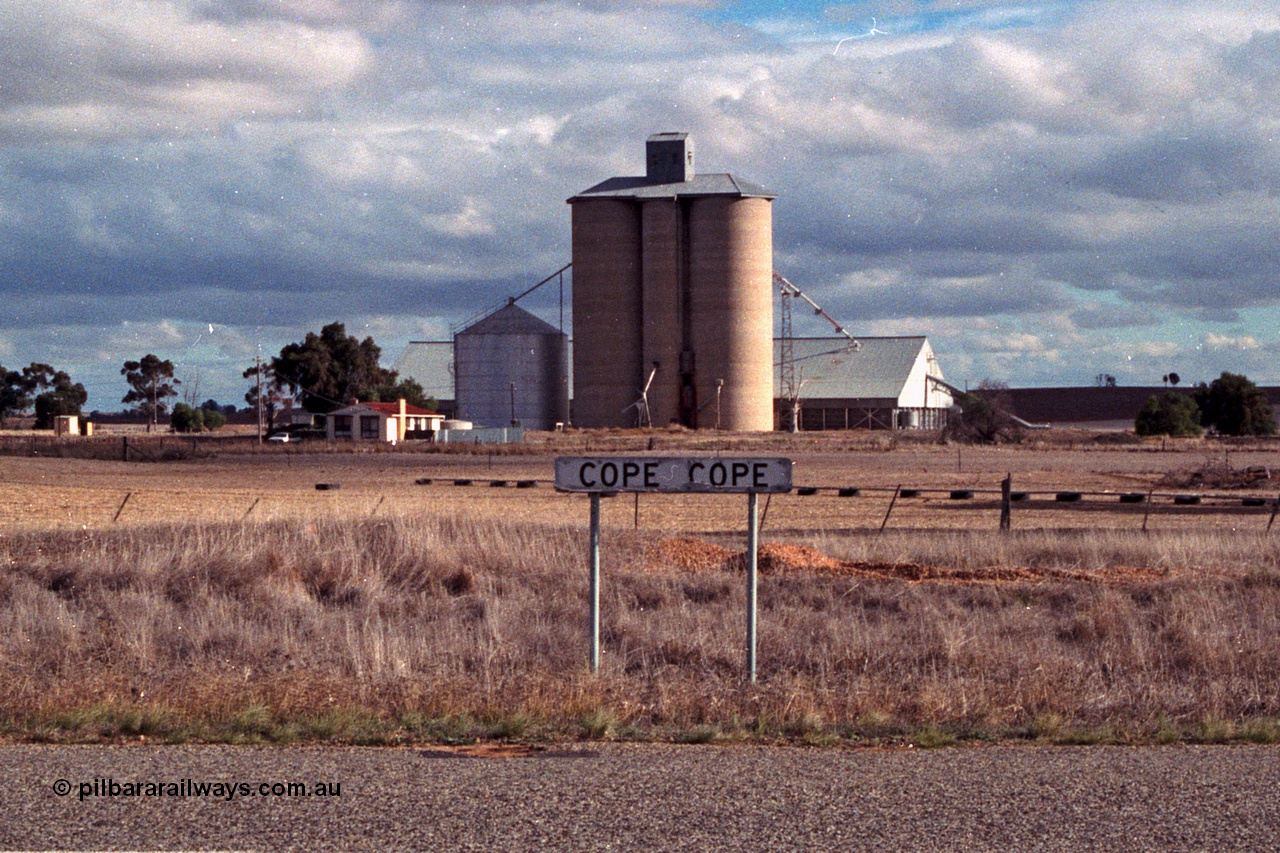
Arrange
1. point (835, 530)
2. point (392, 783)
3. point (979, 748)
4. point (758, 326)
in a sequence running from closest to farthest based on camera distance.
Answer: point (392, 783)
point (979, 748)
point (835, 530)
point (758, 326)

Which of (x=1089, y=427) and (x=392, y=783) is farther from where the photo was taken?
(x=1089, y=427)

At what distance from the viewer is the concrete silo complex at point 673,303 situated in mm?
93562

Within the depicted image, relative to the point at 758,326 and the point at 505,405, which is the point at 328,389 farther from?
the point at 758,326

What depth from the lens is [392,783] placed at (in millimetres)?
7160

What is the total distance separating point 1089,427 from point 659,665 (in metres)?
155

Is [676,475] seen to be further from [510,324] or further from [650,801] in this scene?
[510,324]

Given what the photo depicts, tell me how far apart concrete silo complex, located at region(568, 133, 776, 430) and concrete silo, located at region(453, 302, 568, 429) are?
27.4 feet

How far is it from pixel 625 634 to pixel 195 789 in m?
6.92

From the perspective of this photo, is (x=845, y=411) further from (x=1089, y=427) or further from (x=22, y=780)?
(x=22, y=780)

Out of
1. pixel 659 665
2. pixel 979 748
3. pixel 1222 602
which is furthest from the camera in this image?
pixel 1222 602

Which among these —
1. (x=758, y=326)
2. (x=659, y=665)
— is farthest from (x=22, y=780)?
(x=758, y=326)

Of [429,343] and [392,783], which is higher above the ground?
[429,343]

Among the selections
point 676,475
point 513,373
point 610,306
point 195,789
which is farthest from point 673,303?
point 195,789

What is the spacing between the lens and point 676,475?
33.2ft
